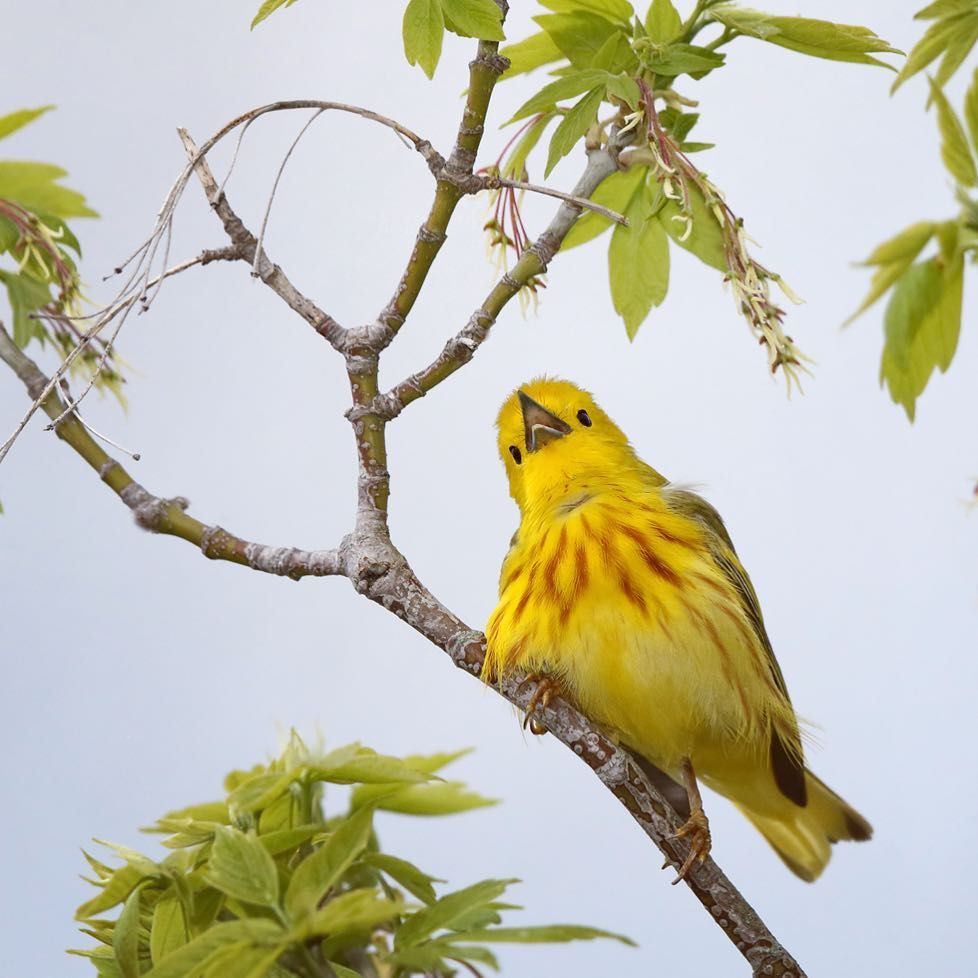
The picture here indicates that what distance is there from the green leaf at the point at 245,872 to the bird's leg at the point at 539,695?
0.59m

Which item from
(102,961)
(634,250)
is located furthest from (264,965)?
(634,250)

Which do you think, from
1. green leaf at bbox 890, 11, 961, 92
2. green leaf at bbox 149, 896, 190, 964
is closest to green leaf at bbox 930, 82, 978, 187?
green leaf at bbox 890, 11, 961, 92

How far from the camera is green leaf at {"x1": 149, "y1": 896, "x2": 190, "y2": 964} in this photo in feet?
2.86

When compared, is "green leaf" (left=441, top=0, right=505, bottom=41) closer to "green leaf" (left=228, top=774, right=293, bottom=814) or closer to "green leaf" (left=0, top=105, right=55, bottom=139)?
"green leaf" (left=0, top=105, right=55, bottom=139)

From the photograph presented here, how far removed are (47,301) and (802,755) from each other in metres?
1.12

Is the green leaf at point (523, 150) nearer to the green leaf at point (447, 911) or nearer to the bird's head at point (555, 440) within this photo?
the bird's head at point (555, 440)

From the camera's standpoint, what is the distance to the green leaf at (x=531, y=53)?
4.77 feet

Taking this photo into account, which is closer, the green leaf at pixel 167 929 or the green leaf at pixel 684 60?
the green leaf at pixel 167 929

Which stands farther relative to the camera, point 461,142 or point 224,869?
point 461,142

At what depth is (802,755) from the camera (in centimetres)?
163

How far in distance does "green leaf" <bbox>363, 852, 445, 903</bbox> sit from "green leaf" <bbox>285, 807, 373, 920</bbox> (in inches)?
3.5

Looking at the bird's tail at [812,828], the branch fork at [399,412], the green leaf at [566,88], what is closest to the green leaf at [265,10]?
the branch fork at [399,412]

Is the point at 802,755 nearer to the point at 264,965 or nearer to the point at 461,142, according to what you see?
the point at 461,142

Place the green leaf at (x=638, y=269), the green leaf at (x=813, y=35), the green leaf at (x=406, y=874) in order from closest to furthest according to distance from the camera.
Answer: the green leaf at (x=406, y=874) < the green leaf at (x=813, y=35) < the green leaf at (x=638, y=269)
